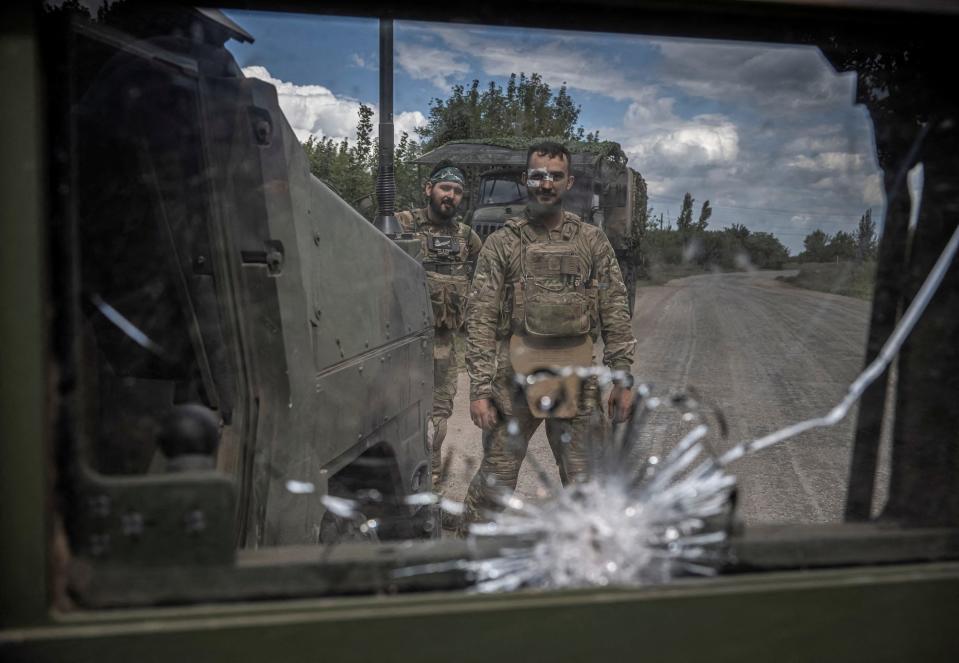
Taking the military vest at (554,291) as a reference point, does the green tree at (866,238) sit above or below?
above

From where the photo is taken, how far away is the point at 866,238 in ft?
5.91

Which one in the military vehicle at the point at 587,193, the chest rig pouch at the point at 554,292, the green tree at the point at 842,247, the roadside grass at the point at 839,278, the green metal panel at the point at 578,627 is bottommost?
the green metal panel at the point at 578,627

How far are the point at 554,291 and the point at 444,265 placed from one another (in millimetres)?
2201

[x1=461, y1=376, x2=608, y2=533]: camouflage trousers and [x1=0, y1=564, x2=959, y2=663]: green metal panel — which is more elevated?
[x1=0, y1=564, x2=959, y2=663]: green metal panel

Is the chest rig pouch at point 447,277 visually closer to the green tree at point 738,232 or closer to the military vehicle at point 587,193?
the military vehicle at point 587,193

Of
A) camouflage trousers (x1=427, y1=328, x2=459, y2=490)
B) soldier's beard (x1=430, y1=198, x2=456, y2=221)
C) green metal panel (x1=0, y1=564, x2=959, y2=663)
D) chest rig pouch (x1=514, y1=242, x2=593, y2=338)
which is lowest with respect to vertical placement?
camouflage trousers (x1=427, y1=328, x2=459, y2=490)

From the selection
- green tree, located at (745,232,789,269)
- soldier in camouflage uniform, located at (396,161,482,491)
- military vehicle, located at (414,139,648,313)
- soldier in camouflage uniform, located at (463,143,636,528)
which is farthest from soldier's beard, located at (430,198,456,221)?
green tree, located at (745,232,789,269)

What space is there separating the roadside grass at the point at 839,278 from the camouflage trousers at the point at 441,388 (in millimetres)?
2817

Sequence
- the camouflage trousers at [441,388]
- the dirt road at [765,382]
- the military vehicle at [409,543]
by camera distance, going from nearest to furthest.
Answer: the military vehicle at [409,543] → the dirt road at [765,382] → the camouflage trousers at [441,388]

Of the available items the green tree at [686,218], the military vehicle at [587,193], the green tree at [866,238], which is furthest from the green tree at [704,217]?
the military vehicle at [587,193]

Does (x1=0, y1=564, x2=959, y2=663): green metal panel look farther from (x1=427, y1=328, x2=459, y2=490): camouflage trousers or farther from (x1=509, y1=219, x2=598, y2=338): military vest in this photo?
(x1=427, y1=328, x2=459, y2=490): camouflage trousers

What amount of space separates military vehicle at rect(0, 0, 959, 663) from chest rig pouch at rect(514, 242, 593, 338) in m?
2.05

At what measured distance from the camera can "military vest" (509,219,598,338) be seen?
367cm

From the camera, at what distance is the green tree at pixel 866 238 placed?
169 cm
